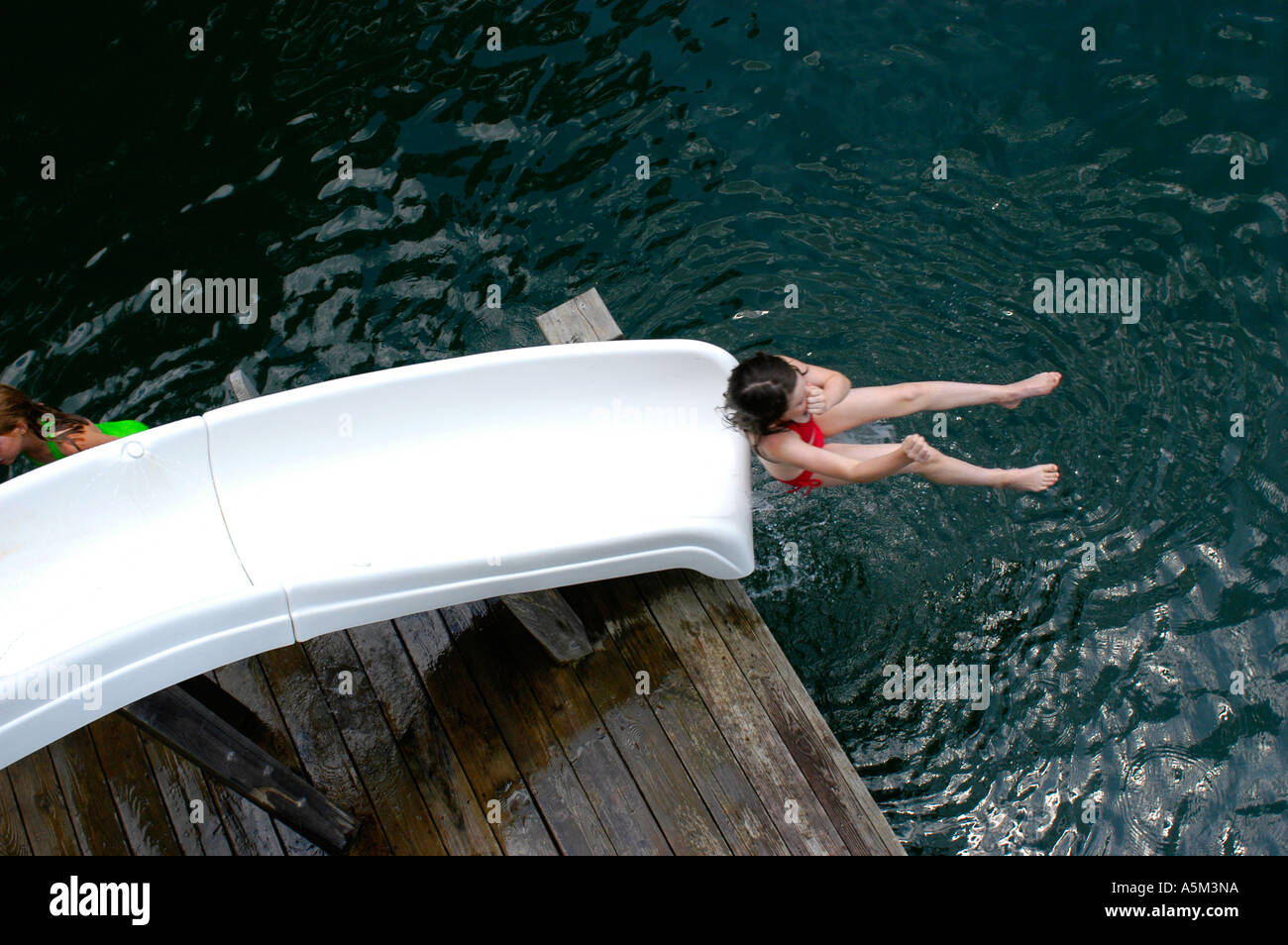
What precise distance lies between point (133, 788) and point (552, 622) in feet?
5.83

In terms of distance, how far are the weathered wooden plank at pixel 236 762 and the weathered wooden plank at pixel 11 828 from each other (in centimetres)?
100

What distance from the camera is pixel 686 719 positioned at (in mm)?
3971

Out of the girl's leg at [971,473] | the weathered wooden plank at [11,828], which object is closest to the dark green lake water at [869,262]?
the girl's leg at [971,473]

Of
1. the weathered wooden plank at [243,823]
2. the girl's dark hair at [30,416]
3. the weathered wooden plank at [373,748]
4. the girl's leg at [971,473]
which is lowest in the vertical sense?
the weathered wooden plank at [243,823]

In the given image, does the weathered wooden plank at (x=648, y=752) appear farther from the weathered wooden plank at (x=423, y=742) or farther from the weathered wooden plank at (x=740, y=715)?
the weathered wooden plank at (x=423, y=742)

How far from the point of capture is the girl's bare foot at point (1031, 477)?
13.1 feet

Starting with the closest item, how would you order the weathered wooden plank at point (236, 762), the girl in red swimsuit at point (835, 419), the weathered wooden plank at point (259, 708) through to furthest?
the weathered wooden plank at point (236, 762), the girl in red swimsuit at point (835, 419), the weathered wooden plank at point (259, 708)

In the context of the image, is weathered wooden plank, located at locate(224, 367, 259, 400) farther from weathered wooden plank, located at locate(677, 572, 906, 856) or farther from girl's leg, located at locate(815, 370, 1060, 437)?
girl's leg, located at locate(815, 370, 1060, 437)

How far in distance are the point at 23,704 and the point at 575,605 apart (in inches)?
76.8

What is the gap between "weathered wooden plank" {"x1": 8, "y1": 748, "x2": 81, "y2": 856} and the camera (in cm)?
398

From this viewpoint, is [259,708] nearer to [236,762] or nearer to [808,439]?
[236,762]

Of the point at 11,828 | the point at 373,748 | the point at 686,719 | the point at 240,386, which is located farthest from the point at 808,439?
the point at 11,828

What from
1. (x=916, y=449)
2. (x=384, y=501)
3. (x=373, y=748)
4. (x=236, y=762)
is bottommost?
(x=373, y=748)
